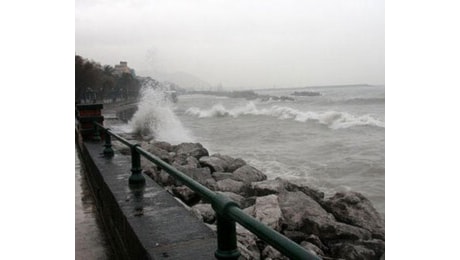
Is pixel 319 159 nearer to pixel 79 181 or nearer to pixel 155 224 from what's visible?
pixel 79 181

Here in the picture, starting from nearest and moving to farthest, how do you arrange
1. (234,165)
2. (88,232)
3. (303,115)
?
1. (88,232)
2. (234,165)
3. (303,115)

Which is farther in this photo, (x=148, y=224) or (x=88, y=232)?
(x=88, y=232)

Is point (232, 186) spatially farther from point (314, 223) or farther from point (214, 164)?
point (314, 223)

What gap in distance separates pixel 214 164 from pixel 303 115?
30304 mm

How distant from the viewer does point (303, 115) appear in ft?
129

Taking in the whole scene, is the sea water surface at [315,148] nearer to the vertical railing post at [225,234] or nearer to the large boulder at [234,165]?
the large boulder at [234,165]

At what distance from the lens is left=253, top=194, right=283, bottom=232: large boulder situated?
5426 mm

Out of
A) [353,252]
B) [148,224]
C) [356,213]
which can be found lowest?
[353,252]

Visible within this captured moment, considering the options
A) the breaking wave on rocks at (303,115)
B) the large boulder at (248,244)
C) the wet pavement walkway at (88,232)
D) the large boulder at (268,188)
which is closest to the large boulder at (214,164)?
the large boulder at (268,188)

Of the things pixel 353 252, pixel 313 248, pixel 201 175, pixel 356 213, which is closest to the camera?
pixel 313 248

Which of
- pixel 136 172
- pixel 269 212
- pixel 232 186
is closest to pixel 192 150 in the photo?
pixel 232 186

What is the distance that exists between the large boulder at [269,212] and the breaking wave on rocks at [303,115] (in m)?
23.5

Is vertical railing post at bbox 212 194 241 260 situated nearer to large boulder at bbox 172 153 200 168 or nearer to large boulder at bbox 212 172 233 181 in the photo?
large boulder at bbox 212 172 233 181

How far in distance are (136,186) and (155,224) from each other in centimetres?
108
